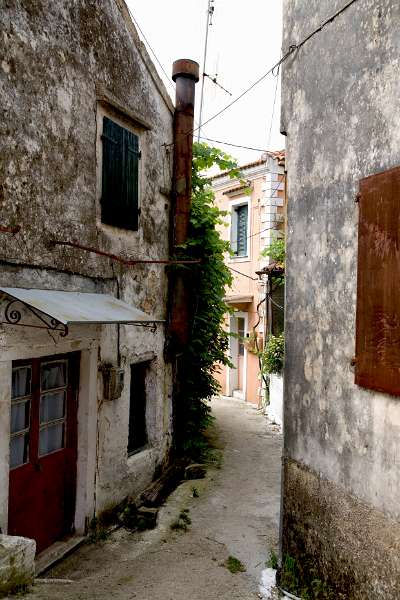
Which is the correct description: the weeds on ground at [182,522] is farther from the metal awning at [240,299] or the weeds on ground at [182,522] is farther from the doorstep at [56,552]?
the metal awning at [240,299]

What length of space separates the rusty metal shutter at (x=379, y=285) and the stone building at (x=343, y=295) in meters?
0.01

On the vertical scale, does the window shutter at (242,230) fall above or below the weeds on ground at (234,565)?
above

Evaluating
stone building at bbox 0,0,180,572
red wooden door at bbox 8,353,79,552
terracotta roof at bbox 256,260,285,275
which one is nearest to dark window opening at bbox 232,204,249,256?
terracotta roof at bbox 256,260,285,275

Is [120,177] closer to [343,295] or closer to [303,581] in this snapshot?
[343,295]

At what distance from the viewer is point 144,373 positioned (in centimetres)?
834

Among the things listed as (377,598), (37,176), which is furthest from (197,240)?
(377,598)

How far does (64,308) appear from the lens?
5.00 m

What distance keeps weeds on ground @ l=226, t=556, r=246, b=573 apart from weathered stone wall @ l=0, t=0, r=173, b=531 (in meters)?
1.96

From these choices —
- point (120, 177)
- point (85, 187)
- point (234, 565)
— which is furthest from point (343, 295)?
point (120, 177)

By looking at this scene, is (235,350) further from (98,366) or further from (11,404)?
(11,404)

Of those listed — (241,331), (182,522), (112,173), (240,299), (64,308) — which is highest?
(112,173)

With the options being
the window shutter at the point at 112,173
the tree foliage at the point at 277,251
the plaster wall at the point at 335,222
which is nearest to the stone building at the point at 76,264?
the window shutter at the point at 112,173

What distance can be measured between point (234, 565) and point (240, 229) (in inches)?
506

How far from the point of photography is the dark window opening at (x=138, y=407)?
8.06 metres
